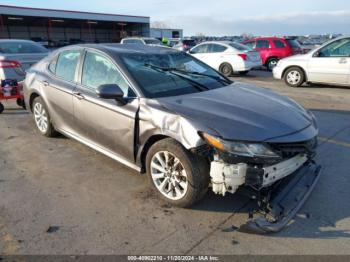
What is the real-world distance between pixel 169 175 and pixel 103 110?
1208 millimetres

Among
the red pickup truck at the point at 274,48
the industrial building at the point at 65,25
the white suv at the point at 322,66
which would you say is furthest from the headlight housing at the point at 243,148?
the industrial building at the point at 65,25

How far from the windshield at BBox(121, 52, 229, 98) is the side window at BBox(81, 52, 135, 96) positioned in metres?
0.16

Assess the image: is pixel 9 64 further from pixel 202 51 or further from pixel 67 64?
pixel 202 51

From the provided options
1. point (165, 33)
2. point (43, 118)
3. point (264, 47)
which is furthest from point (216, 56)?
point (165, 33)

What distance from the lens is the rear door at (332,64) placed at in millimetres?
9383

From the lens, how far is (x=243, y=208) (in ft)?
11.0

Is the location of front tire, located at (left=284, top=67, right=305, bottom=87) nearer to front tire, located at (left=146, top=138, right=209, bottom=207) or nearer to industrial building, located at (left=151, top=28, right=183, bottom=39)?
front tire, located at (left=146, top=138, right=209, bottom=207)

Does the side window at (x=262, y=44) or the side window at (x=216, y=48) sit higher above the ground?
the side window at (x=262, y=44)

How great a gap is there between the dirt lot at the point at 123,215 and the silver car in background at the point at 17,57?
3.55m

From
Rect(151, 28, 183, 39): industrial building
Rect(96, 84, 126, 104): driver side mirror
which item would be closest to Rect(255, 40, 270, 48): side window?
Rect(96, 84, 126, 104): driver side mirror

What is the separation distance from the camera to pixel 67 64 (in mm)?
4777

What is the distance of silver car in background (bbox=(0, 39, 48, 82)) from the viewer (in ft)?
25.0

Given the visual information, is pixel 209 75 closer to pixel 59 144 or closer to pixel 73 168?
pixel 73 168

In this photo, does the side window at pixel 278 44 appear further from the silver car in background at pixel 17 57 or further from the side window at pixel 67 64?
the side window at pixel 67 64
